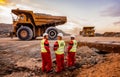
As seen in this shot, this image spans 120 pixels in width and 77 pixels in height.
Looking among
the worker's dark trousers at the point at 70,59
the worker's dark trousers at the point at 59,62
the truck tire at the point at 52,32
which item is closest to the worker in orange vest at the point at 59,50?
the worker's dark trousers at the point at 59,62

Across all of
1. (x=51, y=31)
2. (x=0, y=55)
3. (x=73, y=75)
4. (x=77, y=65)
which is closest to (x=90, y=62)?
(x=77, y=65)

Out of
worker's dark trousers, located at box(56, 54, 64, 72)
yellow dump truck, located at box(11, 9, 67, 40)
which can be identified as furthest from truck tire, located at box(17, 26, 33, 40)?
worker's dark trousers, located at box(56, 54, 64, 72)

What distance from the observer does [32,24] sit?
21984mm

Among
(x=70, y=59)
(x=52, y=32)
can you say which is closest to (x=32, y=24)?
(x=52, y=32)

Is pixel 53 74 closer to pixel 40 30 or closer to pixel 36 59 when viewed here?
pixel 36 59

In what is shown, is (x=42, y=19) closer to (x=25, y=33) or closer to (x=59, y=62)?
(x=25, y=33)

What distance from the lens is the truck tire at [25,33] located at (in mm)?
21291

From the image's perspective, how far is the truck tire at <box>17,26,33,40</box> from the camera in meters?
21.3

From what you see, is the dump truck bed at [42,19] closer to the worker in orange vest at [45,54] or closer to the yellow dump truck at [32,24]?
the yellow dump truck at [32,24]

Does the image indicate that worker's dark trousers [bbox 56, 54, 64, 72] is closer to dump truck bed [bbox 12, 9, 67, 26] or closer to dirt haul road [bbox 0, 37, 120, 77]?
dirt haul road [bbox 0, 37, 120, 77]

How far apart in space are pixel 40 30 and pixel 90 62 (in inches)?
468

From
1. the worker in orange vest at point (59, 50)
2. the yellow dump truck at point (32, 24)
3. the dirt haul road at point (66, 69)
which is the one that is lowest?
the dirt haul road at point (66, 69)

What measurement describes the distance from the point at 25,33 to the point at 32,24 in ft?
3.70

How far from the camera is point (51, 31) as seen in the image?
2155cm
